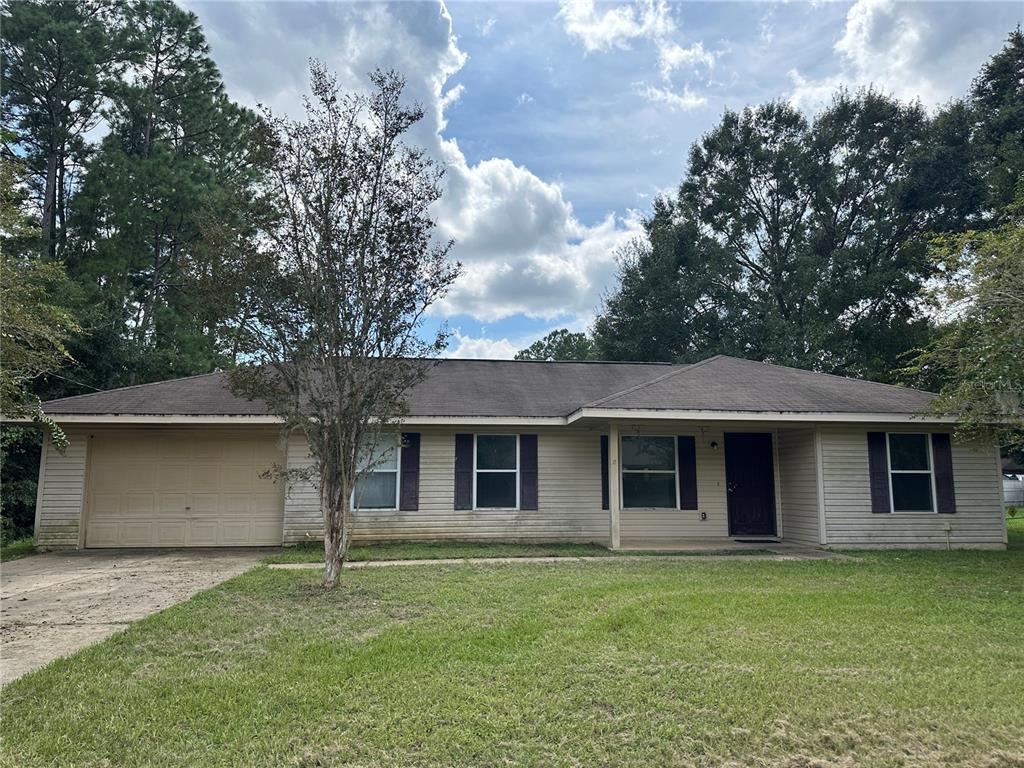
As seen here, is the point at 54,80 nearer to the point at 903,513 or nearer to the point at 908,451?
the point at 908,451

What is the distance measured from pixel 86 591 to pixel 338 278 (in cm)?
451

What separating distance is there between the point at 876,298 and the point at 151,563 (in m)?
23.4

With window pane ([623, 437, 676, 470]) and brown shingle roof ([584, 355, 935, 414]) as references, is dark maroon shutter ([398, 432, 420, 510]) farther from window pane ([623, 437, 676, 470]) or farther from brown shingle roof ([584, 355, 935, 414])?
window pane ([623, 437, 676, 470])

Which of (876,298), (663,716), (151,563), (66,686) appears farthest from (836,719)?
(876,298)

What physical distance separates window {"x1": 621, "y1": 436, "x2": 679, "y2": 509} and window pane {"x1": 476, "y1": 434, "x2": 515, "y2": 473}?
2081 millimetres

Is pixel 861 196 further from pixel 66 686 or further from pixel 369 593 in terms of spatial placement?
pixel 66 686

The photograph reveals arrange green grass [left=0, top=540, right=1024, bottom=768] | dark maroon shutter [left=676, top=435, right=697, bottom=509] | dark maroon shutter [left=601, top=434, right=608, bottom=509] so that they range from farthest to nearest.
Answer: dark maroon shutter [left=676, top=435, right=697, bottom=509] < dark maroon shutter [left=601, top=434, right=608, bottom=509] < green grass [left=0, top=540, right=1024, bottom=768]

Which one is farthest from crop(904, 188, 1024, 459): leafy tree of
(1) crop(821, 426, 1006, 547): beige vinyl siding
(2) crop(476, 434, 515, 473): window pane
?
(2) crop(476, 434, 515, 473): window pane

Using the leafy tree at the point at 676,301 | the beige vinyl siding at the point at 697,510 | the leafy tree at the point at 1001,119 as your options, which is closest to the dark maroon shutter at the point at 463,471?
the beige vinyl siding at the point at 697,510

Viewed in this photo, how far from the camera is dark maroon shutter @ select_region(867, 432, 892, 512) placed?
10500 millimetres

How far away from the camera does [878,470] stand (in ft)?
34.7

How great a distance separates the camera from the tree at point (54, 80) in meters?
17.5

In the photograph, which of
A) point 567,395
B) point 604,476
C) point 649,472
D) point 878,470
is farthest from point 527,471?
point 878,470

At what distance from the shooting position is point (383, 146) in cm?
701
